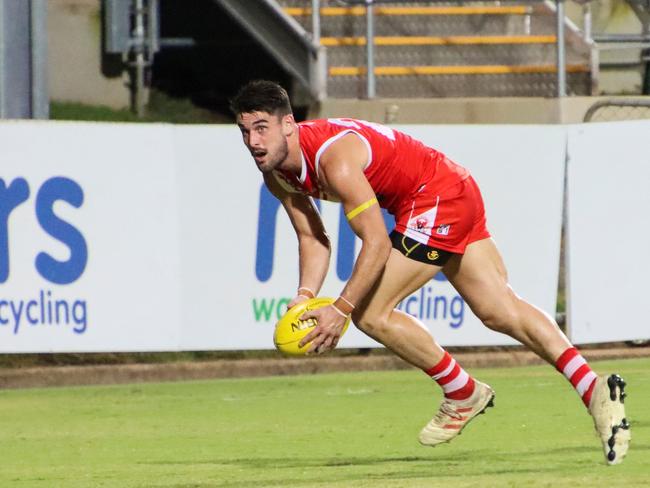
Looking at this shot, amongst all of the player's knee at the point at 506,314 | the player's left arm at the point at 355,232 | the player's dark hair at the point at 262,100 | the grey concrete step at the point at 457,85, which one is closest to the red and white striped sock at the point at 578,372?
the player's knee at the point at 506,314

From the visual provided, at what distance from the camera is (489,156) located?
43.2ft

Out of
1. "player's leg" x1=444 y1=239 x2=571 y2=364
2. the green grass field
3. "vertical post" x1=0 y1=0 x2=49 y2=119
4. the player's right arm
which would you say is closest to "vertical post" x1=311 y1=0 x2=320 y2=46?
"vertical post" x1=0 y1=0 x2=49 y2=119

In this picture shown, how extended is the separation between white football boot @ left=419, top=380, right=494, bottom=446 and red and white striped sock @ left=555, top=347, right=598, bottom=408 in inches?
17.7

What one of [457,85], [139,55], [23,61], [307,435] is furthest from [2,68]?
[457,85]

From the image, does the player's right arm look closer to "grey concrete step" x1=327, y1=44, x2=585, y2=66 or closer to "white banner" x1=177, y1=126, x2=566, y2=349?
"white banner" x1=177, y1=126, x2=566, y2=349

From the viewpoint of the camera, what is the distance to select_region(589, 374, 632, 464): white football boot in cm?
792

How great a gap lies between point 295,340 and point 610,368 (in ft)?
18.2

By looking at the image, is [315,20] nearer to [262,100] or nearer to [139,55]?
[139,55]

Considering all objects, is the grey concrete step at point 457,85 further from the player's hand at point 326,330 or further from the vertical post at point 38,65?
the player's hand at point 326,330

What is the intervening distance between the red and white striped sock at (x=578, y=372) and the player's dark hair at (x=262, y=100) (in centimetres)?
169

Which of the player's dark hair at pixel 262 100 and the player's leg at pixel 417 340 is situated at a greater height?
the player's dark hair at pixel 262 100

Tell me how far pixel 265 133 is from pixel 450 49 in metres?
10.7

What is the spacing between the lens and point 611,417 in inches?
316

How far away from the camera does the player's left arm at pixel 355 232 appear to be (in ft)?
25.5
